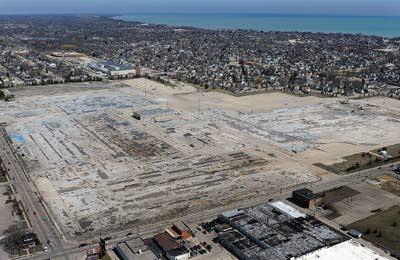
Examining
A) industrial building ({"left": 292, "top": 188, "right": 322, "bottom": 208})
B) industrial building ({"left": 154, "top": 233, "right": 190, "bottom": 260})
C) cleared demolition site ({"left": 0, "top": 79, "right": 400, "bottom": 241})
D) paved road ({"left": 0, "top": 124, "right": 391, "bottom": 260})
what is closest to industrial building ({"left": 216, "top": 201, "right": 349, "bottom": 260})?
industrial building ({"left": 292, "top": 188, "right": 322, "bottom": 208})

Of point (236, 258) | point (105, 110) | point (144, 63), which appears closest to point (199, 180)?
point (236, 258)

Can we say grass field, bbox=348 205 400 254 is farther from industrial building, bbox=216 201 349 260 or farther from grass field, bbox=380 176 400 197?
grass field, bbox=380 176 400 197

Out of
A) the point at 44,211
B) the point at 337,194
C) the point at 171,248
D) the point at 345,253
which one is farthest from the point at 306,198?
the point at 44,211

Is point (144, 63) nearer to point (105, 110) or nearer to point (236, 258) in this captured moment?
point (105, 110)

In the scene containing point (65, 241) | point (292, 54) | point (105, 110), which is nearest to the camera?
point (65, 241)

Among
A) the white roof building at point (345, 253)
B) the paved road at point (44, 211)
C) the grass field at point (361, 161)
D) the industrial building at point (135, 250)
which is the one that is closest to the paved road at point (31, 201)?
the paved road at point (44, 211)

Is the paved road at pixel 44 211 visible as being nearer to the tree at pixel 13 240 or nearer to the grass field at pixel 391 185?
the tree at pixel 13 240

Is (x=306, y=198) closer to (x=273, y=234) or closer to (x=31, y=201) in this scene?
(x=273, y=234)
